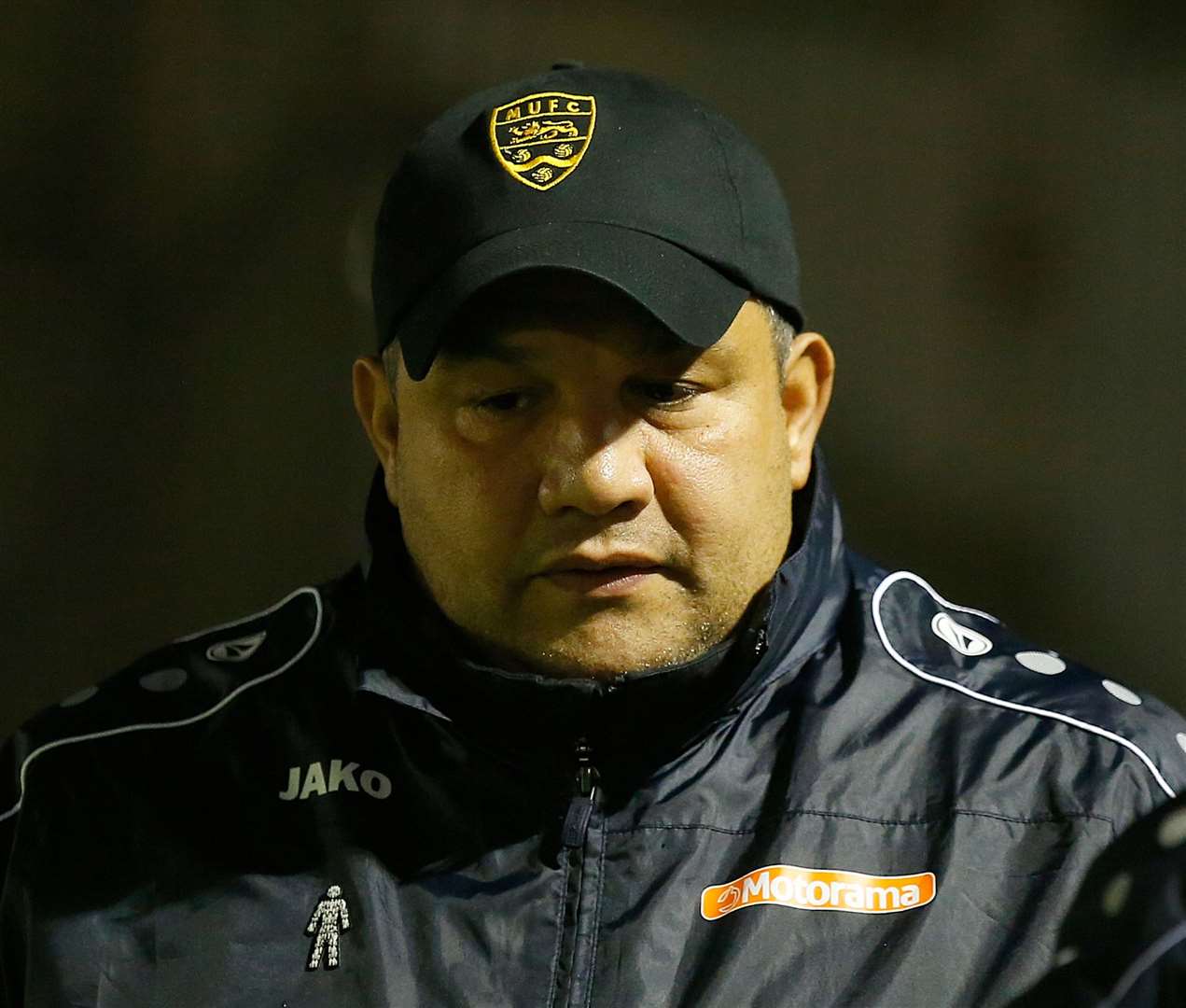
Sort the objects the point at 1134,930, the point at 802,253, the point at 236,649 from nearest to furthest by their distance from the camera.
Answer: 1. the point at 1134,930
2. the point at 236,649
3. the point at 802,253

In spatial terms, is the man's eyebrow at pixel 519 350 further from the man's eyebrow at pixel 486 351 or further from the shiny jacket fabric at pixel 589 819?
the shiny jacket fabric at pixel 589 819

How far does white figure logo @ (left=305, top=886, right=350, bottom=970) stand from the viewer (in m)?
1.14

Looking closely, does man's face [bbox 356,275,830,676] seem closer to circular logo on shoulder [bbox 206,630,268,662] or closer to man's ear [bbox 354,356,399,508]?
man's ear [bbox 354,356,399,508]

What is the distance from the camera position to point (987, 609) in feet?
5.93

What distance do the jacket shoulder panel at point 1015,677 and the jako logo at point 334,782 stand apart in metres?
0.38

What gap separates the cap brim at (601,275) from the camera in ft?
3.79

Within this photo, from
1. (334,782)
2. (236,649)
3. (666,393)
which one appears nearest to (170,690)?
(236,649)

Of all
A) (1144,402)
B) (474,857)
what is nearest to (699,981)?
(474,857)

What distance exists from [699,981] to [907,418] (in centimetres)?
83

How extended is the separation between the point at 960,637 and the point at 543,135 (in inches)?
19.4

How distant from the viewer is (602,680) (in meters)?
1.18

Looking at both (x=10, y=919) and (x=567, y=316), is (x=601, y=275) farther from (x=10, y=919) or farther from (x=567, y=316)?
(x=10, y=919)

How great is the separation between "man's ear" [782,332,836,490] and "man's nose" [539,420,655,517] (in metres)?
0.17

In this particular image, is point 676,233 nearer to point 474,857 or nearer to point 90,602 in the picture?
Result: point 474,857
